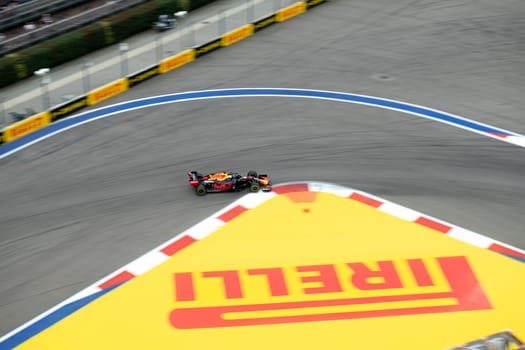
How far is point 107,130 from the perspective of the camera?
88.0ft

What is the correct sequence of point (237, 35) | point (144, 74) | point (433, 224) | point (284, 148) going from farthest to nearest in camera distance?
point (237, 35)
point (144, 74)
point (284, 148)
point (433, 224)

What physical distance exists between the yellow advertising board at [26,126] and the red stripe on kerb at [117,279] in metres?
8.32

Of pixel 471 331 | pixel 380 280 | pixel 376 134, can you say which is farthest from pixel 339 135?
pixel 471 331

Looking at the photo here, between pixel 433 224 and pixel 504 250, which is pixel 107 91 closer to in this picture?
pixel 433 224

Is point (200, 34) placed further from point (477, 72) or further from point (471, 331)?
point (471, 331)

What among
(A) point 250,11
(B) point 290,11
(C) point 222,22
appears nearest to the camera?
(C) point 222,22

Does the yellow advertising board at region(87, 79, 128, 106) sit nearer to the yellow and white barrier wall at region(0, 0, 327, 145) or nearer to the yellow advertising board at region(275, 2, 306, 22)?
the yellow and white barrier wall at region(0, 0, 327, 145)

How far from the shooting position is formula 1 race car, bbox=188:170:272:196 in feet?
76.3

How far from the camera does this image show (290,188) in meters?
23.8

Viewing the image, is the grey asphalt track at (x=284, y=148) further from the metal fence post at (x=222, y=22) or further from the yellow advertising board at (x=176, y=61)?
the metal fence post at (x=222, y=22)

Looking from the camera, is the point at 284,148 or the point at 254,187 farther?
the point at 284,148

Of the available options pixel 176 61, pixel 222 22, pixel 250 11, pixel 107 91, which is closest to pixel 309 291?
pixel 107 91

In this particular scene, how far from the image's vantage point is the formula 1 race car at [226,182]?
2327 cm

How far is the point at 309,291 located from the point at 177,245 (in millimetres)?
4003
